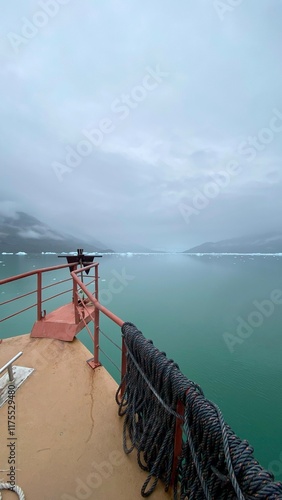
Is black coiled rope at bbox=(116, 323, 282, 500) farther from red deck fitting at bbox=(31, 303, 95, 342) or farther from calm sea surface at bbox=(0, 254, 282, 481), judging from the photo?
calm sea surface at bbox=(0, 254, 282, 481)

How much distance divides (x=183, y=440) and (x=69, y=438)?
98 centimetres

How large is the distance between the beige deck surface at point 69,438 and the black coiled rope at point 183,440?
12 cm

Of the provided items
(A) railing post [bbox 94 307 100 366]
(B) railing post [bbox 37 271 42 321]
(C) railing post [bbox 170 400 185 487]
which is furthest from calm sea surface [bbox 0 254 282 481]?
(B) railing post [bbox 37 271 42 321]

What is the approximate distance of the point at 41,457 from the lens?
155 centimetres

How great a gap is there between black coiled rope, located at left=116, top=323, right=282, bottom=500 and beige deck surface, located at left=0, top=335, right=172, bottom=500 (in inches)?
4.6

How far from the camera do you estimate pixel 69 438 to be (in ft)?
5.57

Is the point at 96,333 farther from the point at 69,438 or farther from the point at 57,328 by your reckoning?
the point at 57,328

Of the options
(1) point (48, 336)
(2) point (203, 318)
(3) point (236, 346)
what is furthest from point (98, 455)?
(2) point (203, 318)

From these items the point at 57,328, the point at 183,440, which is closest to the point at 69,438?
the point at 183,440

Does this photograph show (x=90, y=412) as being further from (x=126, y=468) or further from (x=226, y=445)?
(x=226, y=445)

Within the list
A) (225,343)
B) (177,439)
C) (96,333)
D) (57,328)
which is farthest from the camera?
(225,343)

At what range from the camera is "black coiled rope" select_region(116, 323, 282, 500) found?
30.3 inches

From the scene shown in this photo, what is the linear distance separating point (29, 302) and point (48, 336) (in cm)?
1630

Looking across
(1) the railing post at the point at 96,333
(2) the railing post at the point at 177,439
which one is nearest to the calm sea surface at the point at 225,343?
(1) the railing post at the point at 96,333
